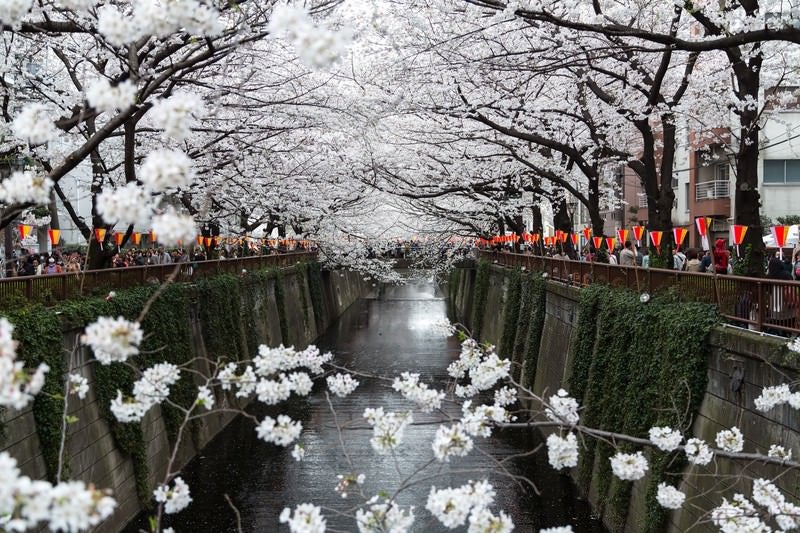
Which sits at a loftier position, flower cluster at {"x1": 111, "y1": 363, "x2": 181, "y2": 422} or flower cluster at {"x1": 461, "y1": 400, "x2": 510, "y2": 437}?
flower cluster at {"x1": 111, "y1": 363, "x2": 181, "y2": 422}

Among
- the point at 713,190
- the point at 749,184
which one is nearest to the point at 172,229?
the point at 749,184

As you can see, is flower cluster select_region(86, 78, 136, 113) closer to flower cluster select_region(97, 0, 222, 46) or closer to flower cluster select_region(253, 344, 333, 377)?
flower cluster select_region(97, 0, 222, 46)

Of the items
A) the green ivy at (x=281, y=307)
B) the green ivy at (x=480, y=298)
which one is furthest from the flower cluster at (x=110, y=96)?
the green ivy at (x=480, y=298)

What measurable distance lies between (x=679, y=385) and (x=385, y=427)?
6.90 m

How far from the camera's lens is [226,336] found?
22531 mm

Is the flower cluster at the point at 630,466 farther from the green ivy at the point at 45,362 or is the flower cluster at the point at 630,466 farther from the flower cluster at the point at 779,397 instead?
the green ivy at the point at 45,362

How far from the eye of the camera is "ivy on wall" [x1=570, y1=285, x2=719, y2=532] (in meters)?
10.4

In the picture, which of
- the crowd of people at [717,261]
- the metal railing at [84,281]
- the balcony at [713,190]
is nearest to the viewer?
the metal railing at [84,281]

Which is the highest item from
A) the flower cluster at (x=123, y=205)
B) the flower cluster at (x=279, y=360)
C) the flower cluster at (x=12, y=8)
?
the flower cluster at (x=12, y=8)

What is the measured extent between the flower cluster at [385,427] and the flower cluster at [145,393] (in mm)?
1319

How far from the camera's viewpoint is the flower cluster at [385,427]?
193 inches

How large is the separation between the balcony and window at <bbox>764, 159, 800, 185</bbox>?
184 centimetres

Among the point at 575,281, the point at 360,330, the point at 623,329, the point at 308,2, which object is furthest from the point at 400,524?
the point at 360,330

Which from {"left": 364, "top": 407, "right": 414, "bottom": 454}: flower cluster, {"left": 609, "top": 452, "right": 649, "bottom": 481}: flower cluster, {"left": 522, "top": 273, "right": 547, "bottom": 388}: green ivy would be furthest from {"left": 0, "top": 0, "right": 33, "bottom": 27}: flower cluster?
{"left": 522, "top": 273, "right": 547, "bottom": 388}: green ivy
